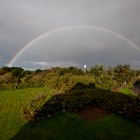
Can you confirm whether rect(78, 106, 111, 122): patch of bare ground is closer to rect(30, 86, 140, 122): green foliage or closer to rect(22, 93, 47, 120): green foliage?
rect(30, 86, 140, 122): green foliage

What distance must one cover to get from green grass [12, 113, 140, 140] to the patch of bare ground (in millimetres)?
587

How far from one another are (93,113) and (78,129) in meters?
3.23

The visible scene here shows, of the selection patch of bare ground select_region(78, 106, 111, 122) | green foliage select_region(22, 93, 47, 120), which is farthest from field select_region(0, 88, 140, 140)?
green foliage select_region(22, 93, 47, 120)

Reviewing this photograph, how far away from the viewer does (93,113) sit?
1892cm

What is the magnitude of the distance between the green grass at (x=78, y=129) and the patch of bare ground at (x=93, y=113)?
59 cm

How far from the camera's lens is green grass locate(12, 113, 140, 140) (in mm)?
14774

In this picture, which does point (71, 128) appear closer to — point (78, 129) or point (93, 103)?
point (78, 129)

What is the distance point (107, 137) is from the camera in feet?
48.1

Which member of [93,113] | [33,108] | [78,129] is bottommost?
[78,129]

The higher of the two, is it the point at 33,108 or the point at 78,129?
the point at 33,108

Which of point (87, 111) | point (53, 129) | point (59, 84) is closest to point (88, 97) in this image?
point (87, 111)

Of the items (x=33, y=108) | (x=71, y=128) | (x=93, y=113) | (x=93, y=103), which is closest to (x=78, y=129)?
(x=71, y=128)

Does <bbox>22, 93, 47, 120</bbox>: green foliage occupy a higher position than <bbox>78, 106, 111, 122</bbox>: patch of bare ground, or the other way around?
<bbox>22, 93, 47, 120</bbox>: green foliage

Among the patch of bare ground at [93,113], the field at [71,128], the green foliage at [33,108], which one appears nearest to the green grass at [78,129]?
the field at [71,128]
